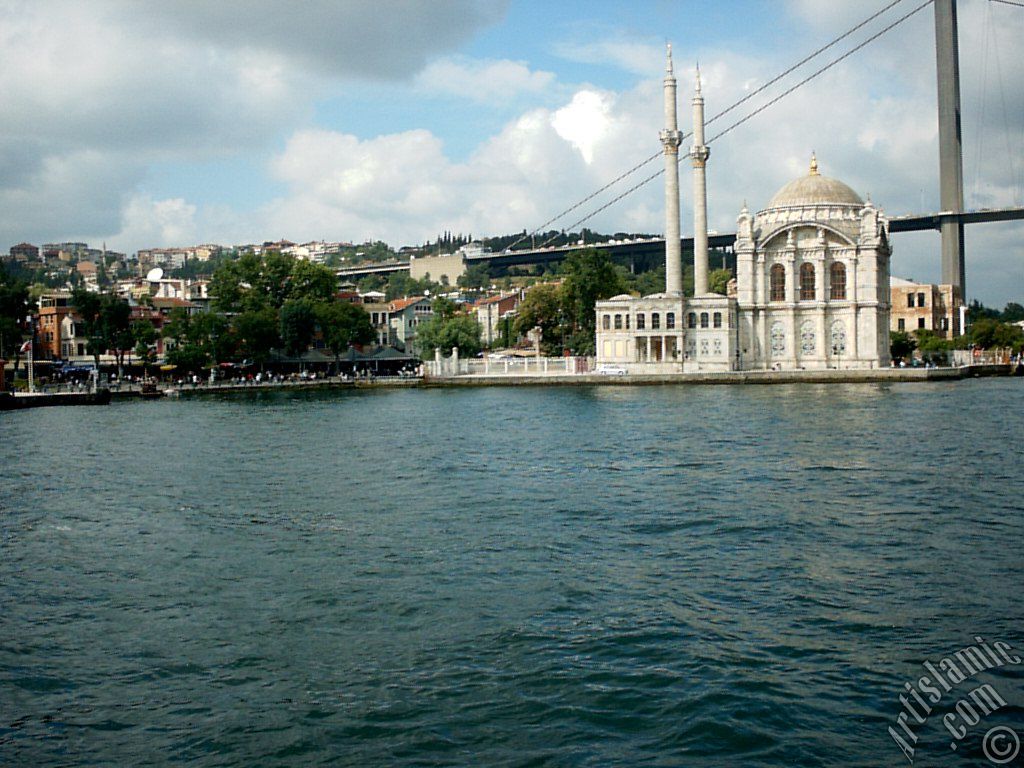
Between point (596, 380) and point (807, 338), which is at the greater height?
point (807, 338)

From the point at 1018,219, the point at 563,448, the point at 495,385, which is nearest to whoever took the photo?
the point at 563,448

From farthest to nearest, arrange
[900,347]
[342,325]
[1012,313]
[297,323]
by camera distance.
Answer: [1012,313] < [900,347] < [342,325] < [297,323]

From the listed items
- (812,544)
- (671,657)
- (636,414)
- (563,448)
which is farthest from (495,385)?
(671,657)

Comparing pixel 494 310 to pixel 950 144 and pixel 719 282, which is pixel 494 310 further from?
pixel 950 144

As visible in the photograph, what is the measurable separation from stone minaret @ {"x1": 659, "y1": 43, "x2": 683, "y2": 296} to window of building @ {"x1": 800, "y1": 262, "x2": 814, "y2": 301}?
6534mm

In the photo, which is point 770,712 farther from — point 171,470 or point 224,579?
point 171,470

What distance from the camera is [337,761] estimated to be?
22.0ft

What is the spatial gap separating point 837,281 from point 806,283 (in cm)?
166

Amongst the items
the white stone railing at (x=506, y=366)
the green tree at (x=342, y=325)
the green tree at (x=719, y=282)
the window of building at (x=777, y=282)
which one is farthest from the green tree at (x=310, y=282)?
the green tree at (x=719, y=282)

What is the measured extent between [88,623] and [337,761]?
13.7 ft

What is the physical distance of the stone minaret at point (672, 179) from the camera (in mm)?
58594

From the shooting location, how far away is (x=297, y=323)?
208 ft

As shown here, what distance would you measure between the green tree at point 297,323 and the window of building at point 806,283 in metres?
28.9

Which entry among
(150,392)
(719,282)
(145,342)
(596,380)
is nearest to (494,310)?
(719,282)
